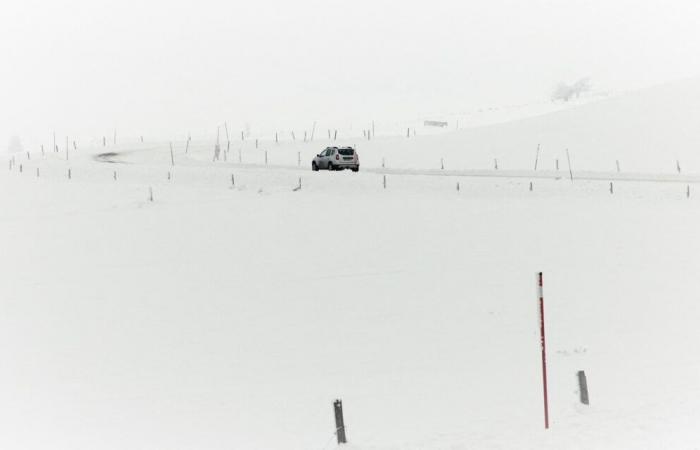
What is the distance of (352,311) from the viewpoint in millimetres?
19078

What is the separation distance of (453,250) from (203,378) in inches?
489

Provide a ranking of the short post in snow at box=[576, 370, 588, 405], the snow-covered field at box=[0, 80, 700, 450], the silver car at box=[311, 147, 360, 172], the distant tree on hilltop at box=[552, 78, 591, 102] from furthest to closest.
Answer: the distant tree on hilltop at box=[552, 78, 591, 102]
the silver car at box=[311, 147, 360, 172]
the snow-covered field at box=[0, 80, 700, 450]
the short post in snow at box=[576, 370, 588, 405]

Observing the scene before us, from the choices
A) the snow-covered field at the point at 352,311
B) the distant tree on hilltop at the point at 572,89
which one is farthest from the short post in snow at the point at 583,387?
the distant tree on hilltop at the point at 572,89

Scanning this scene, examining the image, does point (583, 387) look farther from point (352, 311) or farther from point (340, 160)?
point (340, 160)

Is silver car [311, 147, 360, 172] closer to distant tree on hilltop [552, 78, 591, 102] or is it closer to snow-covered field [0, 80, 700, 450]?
snow-covered field [0, 80, 700, 450]

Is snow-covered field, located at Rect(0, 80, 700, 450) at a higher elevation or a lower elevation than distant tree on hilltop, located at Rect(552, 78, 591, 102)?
lower

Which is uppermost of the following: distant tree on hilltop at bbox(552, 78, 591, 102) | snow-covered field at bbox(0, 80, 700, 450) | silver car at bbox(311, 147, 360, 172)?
distant tree on hilltop at bbox(552, 78, 591, 102)

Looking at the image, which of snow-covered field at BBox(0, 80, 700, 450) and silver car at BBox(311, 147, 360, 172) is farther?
silver car at BBox(311, 147, 360, 172)

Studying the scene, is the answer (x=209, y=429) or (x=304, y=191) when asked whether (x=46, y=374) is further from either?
(x=304, y=191)

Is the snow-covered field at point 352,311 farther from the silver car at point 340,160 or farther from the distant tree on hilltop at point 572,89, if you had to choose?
the distant tree on hilltop at point 572,89

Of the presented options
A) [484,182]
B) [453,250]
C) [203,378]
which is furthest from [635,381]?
[484,182]

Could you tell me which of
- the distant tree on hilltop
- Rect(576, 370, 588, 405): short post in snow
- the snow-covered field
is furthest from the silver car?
the distant tree on hilltop

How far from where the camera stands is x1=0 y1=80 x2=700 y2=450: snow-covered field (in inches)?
473

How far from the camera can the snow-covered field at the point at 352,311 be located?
1202cm
